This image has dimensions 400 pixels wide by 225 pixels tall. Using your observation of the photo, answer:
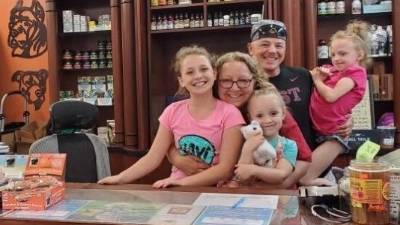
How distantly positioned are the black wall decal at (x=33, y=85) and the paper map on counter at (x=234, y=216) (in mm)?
3879

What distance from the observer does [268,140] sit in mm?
1688

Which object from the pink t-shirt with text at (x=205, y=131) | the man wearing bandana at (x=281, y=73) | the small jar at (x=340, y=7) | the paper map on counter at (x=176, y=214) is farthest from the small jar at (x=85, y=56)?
the paper map on counter at (x=176, y=214)

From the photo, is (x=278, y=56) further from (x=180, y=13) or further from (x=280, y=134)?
(x=180, y=13)

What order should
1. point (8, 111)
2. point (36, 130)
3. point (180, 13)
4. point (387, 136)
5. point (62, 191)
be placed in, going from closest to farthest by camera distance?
1. point (62, 191)
2. point (387, 136)
3. point (180, 13)
4. point (36, 130)
5. point (8, 111)

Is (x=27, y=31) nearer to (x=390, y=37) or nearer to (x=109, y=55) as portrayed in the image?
(x=109, y=55)

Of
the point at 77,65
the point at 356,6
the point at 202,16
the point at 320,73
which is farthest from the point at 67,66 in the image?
the point at 320,73

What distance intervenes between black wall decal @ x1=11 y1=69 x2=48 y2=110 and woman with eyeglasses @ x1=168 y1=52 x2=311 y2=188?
10.6ft

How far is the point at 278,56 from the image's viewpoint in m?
1.97

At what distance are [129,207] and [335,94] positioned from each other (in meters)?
1.25

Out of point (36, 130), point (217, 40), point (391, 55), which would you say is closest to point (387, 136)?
point (391, 55)

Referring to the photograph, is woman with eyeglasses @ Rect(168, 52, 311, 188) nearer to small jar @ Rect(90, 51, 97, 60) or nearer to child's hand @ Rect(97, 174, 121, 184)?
→ child's hand @ Rect(97, 174, 121, 184)

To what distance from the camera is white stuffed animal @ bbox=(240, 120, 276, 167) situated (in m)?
1.58

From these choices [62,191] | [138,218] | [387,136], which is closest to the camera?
[138,218]

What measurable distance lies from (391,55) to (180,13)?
183 centimetres
